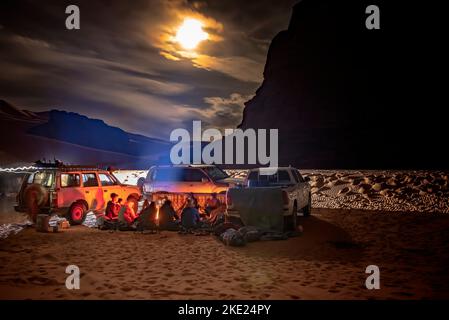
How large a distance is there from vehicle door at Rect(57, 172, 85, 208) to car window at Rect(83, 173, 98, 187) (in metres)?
0.36

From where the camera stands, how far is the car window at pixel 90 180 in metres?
13.5

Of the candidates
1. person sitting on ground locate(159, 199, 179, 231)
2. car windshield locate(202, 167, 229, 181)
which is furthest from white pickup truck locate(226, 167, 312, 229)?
Result: person sitting on ground locate(159, 199, 179, 231)

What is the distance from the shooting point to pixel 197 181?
1389cm

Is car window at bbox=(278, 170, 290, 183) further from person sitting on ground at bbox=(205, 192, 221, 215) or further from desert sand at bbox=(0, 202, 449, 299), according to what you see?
person sitting on ground at bbox=(205, 192, 221, 215)

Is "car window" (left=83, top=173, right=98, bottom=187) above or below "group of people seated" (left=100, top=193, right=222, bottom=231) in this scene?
above

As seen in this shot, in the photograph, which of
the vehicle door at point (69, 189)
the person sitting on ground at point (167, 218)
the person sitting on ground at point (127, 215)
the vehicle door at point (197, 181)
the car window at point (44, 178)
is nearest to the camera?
the person sitting on ground at point (167, 218)

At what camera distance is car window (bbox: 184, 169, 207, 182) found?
550 inches

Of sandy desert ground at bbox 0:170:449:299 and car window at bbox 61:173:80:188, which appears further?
car window at bbox 61:173:80:188

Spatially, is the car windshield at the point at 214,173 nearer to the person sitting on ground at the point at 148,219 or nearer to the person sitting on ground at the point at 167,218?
the person sitting on ground at the point at 167,218

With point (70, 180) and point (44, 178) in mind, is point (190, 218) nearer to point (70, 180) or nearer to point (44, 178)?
point (70, 180)

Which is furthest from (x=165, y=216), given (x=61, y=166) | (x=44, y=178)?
(x=44, y=178)

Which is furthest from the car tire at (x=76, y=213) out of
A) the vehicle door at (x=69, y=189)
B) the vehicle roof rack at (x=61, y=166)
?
the vehicle roof rack at (x=61, y=166)

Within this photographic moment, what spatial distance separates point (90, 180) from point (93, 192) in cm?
58

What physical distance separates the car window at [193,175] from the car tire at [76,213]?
3.75 meters
